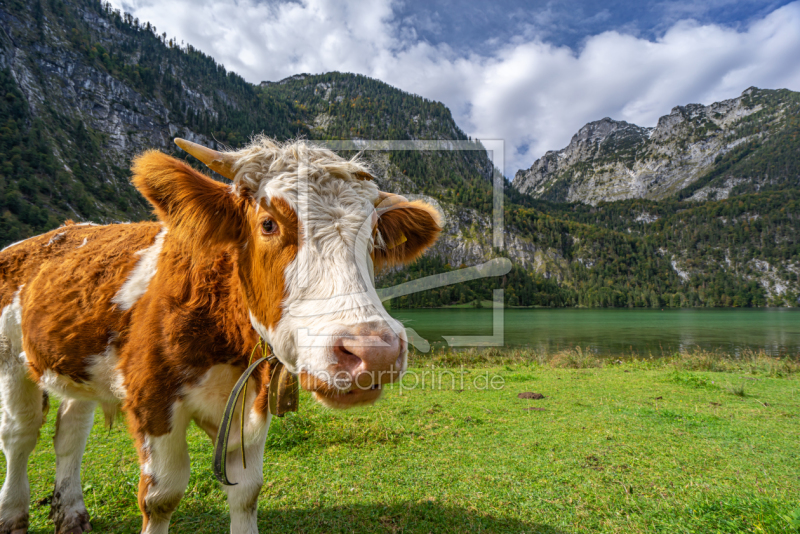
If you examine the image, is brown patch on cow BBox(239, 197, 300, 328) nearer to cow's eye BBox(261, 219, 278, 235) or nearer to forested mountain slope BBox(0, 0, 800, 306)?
cow's eye BBox(261, 219, 278, 235)

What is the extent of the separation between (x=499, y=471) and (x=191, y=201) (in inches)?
154

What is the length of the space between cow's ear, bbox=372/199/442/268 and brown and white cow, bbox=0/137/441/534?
0.04 feet

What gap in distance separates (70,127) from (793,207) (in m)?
277

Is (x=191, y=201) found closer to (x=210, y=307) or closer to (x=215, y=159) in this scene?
(x=215, y=159)

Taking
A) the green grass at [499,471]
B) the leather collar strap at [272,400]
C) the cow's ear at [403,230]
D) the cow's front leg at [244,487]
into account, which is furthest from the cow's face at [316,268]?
the green grass at [499,471]

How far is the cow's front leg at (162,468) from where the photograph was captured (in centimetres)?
221

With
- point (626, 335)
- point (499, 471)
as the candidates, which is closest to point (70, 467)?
point (499, 471)

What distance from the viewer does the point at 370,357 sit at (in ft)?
4.69

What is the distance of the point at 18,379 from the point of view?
3090 mm

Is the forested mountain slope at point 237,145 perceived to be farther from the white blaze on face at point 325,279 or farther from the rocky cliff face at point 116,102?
the white blaze on face at point 325,279

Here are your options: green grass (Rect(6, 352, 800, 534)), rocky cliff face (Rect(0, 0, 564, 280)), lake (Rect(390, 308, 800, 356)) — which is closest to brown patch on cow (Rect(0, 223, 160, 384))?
green grass (Rect(6, 352, 800, 534))

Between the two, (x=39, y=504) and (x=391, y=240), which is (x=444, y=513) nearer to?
(x=391, y=240)

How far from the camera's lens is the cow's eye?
6.43ft

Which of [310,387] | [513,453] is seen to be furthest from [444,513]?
[310,387]
